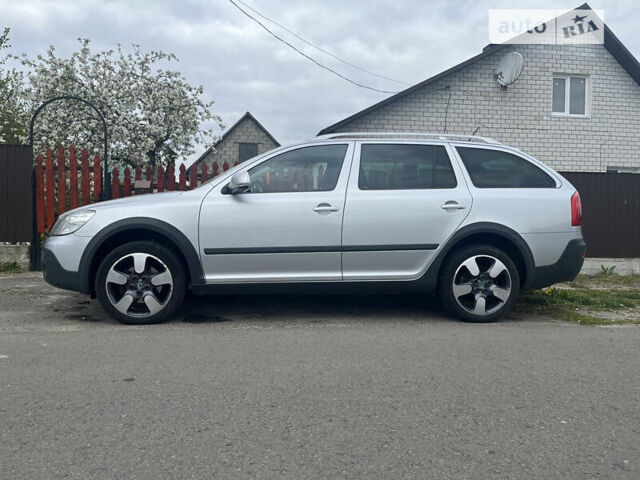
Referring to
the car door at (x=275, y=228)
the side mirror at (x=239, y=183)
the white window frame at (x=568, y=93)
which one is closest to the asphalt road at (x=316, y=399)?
the car door at (x=275, y=228)

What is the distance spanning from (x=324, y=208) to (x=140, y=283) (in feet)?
5.67

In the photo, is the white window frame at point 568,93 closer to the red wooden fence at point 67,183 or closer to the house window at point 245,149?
the red wooden fence at point 67,183

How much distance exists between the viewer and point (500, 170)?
5.65 m

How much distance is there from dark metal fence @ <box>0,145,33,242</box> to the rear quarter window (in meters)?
6.26

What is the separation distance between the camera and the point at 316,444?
2.68m

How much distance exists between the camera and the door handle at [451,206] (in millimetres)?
5406

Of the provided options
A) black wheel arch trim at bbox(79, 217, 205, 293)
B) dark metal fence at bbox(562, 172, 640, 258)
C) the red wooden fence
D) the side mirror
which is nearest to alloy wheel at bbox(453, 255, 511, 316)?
the side mirror

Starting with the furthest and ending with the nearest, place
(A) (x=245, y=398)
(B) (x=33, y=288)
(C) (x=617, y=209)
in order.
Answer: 1. (C) (x=617, y=209)
2. (B) (x=33, y=288)
3. (A) (x=245, y=398)

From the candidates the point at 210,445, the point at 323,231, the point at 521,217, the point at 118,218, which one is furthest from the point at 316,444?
the point at 521,217

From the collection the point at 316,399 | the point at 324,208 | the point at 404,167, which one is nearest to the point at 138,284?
the point at 324,208

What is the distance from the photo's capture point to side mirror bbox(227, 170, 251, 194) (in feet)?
16.7

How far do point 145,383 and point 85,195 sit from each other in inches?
236

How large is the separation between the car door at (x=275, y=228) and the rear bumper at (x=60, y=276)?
3.54ft

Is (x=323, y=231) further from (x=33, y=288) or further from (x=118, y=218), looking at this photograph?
(x=33, y=288)
